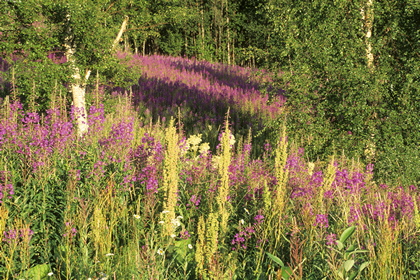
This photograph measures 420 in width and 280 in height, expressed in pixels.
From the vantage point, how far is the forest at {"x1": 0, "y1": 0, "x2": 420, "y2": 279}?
3.65m

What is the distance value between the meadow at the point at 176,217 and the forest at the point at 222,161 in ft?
0.09

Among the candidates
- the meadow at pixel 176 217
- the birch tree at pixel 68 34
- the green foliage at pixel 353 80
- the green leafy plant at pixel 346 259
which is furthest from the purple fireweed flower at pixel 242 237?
the birch tree at pixel 68 34

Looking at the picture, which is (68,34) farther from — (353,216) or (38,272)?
(353,216)

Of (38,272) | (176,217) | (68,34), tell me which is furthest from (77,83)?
(38,272)

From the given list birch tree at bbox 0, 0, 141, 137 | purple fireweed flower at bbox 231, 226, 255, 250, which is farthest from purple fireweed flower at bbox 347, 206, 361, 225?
birch tree at bbox 0, 0, 141, 137

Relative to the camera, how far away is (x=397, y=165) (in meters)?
7.39

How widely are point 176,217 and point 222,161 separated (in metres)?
1.31

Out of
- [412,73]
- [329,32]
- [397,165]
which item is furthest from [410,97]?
[329,32]

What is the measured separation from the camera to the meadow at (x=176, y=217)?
3.41 meters

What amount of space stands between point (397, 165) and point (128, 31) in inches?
251

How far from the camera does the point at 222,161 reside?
153 inches

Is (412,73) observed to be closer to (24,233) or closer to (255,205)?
(255,205)

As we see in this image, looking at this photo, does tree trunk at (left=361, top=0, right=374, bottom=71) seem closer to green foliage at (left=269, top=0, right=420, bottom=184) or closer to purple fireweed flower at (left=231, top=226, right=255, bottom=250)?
green foliage at (left=269, top=0, right=420, bottom=184)

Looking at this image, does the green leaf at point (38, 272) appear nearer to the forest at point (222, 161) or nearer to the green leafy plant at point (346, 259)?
the forest at point (222, 161)
